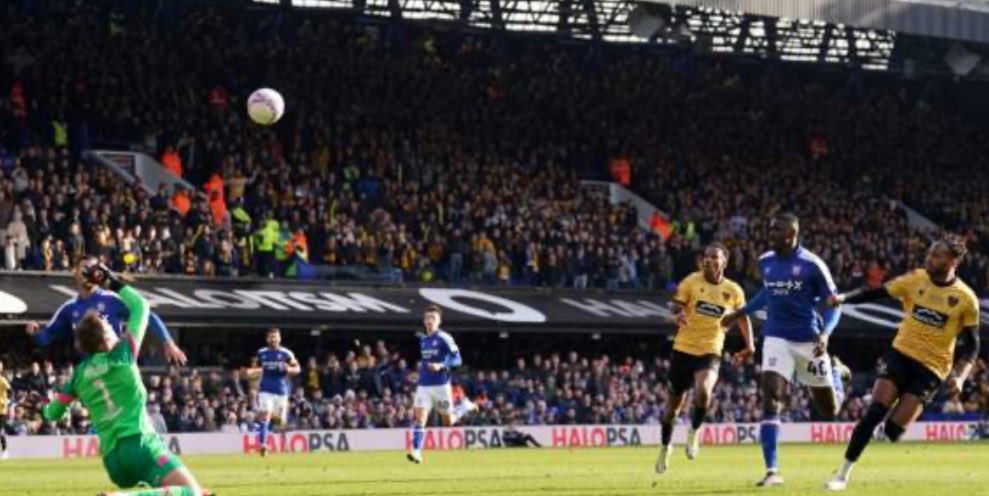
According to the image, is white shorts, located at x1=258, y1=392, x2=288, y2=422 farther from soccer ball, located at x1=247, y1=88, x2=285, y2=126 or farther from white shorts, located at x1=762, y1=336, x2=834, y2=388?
white shorts, located at x1=762, y1=336, x2=834, y2=388

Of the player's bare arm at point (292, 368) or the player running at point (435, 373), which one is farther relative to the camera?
the player's bare arm at point (292, 368)

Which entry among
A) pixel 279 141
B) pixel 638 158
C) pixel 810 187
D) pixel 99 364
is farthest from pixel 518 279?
pixel 99 364

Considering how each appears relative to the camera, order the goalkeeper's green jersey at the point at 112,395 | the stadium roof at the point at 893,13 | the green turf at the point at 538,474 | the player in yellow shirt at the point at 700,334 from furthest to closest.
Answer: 1. the stadium roof at the point at 893,13
2. the player in yellow shirt at the point at 700,334
3. the green turf at the point at 538,474
4. the goalkeeper's green jersey at the point at 112,395

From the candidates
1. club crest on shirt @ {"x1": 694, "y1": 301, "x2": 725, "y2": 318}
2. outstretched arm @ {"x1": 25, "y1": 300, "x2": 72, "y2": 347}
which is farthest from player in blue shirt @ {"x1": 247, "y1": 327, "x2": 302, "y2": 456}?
outstretched arm @ {"x1": 25, "y1": 300, "x2": 72, "y2": 347}

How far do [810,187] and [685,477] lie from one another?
4084 centimetres

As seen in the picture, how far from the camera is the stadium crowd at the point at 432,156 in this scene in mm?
46000

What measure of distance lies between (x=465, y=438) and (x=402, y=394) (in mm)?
1960

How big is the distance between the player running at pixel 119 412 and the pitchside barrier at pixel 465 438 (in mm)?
23287

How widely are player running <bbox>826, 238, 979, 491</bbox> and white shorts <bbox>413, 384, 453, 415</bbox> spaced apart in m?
14.4

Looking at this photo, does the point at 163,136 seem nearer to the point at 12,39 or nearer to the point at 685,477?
the point at 12,39

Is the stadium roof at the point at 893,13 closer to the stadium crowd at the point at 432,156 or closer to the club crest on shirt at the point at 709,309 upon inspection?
the stadium crowd at the point at 432,156

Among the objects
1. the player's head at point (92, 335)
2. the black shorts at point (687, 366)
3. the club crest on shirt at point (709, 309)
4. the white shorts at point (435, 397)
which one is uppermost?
the player's head at point (92, 335)

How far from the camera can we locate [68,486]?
2367cm

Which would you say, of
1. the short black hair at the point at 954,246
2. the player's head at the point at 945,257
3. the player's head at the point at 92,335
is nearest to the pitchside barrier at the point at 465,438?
the player's head at the point at 945,257
